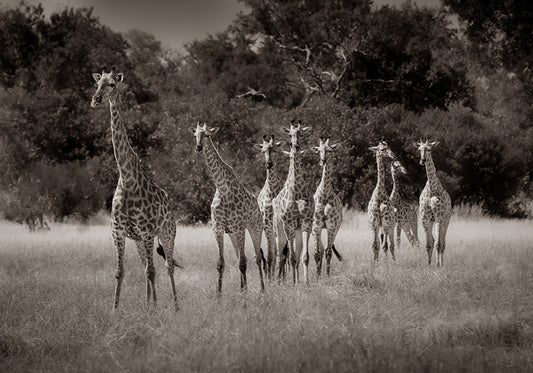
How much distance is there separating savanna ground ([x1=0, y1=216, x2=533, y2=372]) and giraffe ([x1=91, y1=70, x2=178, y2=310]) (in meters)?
0.83

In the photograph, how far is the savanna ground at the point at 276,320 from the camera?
20.9 ft

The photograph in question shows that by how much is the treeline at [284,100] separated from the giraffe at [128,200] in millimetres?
13688

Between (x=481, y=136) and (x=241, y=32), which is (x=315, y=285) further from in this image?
(x=241, y=32)

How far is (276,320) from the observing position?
7973mm

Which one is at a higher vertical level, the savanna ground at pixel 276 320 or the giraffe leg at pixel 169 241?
the giraffe leg at pixel 169 241

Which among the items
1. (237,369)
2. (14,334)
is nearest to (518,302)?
(237,369)

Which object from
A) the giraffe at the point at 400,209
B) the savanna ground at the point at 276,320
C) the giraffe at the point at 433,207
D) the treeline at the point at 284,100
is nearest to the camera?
the savanna ground at the point at 276,320

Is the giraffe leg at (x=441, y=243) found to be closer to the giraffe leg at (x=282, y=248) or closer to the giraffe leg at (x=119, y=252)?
the giraffe leg at (x=282, y=248)

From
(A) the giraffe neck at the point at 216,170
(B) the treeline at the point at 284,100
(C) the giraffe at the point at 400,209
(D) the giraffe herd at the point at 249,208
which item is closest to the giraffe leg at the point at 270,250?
(D) the giraffe herd at the point at 249,208

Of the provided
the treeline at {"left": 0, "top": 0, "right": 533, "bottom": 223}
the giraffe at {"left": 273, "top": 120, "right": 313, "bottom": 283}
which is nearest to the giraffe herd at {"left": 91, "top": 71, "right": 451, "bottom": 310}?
the giraffe at {"left": 273, "top": 120, "right": 313, "bottom": 283}

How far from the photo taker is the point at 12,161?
27.6 metres

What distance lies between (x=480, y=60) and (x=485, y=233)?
331 inches

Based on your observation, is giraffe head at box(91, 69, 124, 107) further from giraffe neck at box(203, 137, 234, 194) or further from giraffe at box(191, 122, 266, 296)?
giraffe neck at box(203, 137, 234, 194)

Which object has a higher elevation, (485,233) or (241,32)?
(241,32)
